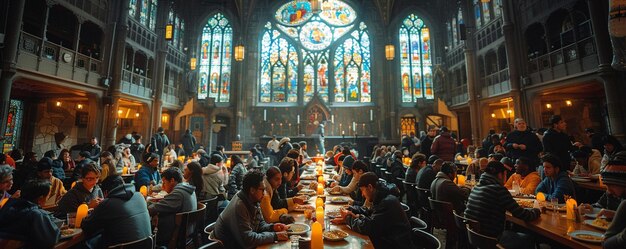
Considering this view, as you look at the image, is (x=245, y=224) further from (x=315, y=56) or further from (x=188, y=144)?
(x=315, y=56)

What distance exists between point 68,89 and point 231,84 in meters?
9.08

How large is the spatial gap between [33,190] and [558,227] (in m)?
4.91

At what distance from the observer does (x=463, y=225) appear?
321 cm

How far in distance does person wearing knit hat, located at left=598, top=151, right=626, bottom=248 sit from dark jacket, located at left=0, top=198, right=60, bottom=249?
431cm

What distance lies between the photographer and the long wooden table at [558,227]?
2.44 metres

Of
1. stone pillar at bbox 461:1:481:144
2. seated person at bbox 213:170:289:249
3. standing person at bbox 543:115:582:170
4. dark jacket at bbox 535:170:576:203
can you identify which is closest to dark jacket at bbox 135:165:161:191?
seated person at bbox 213:170:289:249

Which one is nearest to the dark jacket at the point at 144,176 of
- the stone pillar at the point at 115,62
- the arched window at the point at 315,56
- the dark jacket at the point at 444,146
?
the dark jacket at the point at 444,146

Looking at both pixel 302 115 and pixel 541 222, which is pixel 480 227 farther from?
pixel 302 115

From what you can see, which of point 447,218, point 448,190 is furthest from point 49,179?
point 448,190

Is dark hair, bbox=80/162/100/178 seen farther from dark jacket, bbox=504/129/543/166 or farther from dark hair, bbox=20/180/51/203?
dark jacket, bbox=504/129/543/166

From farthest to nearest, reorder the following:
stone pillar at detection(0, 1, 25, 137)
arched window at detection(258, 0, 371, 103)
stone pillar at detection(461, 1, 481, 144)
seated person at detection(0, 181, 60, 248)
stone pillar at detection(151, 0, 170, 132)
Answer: arched window at detection(258, 0, 371, 103) → stone pillar at detection(151, 0, 170, 132) → stone pillar at detection(461, 1, 481, 144) → stone pillar at detection(0, 1, 25, 137) → seated person at detection(0, 181, 60, 248)

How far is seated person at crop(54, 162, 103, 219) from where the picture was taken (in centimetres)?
352

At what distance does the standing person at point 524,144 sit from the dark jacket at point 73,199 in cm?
709

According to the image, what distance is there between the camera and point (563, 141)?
4918mm
